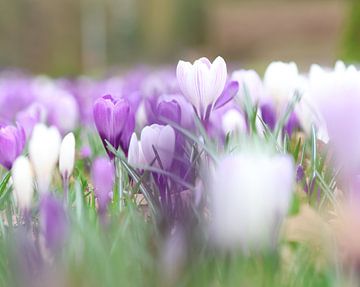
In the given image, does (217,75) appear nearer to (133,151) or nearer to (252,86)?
(133,151)

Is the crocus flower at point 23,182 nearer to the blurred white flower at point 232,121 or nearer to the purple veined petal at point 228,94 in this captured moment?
the purple veined petal at point 228,94

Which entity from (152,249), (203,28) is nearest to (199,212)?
(152,249)

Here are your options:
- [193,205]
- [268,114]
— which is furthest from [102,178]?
[268,114]

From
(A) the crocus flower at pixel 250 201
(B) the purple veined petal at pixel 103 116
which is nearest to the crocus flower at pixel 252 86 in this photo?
(B) the purple veined petal at pixel 103 116

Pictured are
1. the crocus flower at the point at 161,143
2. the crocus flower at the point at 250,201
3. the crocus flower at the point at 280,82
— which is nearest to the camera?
the crocus flower at the point at 250,201

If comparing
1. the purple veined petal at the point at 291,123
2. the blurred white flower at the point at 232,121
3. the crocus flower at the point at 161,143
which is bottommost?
the purple veined petal at the point at 291,123

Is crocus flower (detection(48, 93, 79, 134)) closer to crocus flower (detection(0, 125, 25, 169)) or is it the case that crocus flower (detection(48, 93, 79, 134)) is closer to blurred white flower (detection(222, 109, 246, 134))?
blurred white flower (detection(222, 109, 246, 134))

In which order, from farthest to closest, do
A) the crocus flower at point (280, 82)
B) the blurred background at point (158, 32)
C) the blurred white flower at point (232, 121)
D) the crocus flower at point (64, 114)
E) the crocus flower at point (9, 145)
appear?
the blurred background at point (158, 32)
the crocus flower at point (64, 114)
the crocus flower at point (280, 82)
the blurred white flower at point (232, 121)
the crocus flower at point (9, 145)
